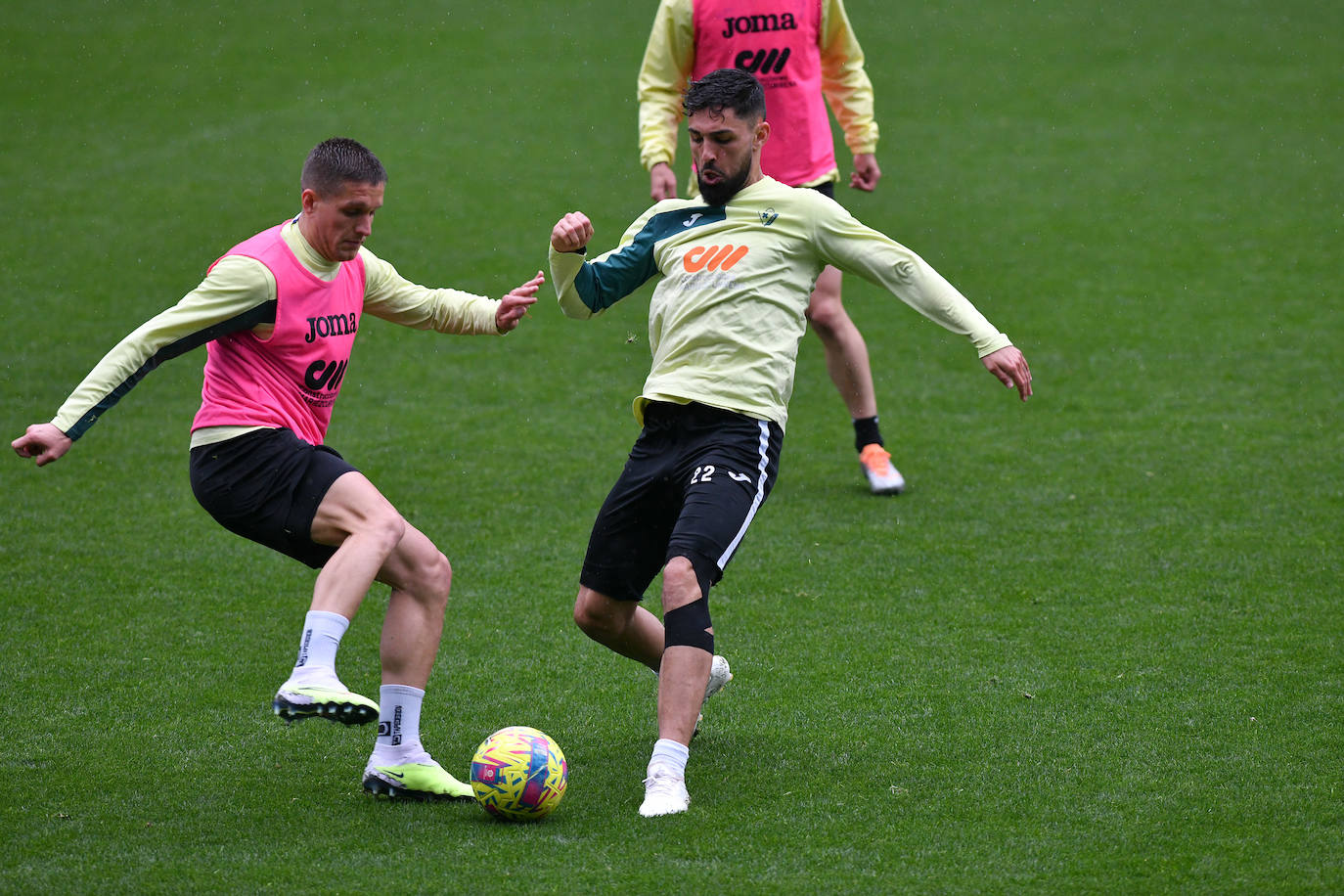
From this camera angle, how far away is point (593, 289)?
5.05 m

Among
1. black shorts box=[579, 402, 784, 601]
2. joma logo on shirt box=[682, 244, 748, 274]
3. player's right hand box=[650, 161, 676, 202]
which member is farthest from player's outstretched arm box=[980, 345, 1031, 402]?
player's right hand box=[650, 161, 676, 202]

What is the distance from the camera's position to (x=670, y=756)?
4.23 m

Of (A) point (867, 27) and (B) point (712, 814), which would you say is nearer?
(B) point (712, 814)

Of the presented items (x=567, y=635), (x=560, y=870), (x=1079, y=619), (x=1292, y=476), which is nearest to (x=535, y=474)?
(x=567, y=635)

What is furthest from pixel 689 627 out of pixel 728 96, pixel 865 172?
pixel 865 172

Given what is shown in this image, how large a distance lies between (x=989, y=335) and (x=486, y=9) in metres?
16.9

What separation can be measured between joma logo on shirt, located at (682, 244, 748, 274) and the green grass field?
162 cm

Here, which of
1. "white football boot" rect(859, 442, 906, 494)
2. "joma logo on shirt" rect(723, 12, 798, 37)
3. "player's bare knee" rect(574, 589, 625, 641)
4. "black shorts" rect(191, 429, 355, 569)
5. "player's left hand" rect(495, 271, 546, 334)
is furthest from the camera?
"white football boot" rect(859, 442, 906, 494)

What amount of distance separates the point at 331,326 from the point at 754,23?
3928 mm

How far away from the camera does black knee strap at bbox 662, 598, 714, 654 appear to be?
4.32 m

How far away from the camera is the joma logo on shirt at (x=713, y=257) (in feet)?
15.9

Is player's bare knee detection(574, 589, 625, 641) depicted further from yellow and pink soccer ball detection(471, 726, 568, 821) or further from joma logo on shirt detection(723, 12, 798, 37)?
joma logo on shirt detection(723, 12, 798, 37)

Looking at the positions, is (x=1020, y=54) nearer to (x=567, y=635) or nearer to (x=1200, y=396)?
(x=1200, y=396)

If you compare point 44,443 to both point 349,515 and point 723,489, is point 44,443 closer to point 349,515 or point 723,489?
point 349,515
